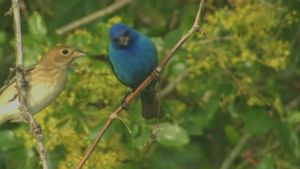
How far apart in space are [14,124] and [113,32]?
2.03m

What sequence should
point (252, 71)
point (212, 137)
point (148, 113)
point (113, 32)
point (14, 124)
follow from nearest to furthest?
point (113, 32), point (148, 113), point (252, 71), point (14, 124), point (212, 137)

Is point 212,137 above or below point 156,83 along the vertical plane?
below

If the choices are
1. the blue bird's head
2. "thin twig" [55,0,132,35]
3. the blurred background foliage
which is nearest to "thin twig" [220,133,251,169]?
the blurred background foliage

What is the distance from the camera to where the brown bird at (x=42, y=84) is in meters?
6.85

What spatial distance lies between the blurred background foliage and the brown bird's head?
0.25 m

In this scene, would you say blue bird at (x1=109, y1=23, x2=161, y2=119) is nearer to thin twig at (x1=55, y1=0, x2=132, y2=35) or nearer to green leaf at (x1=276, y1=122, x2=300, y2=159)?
green leaf at (x1=276, y1=122, x2=300, y2=159)

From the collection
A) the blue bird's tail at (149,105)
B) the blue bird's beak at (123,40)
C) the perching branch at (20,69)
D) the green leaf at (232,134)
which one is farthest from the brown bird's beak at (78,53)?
the green leaf at (232,134)

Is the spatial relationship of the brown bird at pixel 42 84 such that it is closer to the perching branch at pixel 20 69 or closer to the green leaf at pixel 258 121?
the perching branch at pixel 20 69

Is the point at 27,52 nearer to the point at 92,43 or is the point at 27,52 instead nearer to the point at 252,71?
the point at 92,43

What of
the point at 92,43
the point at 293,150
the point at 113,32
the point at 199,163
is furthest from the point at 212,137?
the point at 113,32

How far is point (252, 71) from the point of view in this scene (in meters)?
7.97

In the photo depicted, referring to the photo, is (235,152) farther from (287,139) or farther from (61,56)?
(61,56)

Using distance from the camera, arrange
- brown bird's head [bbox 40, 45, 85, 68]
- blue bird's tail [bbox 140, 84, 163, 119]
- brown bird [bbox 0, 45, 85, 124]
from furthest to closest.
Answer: blue bird's tail [bbox 140, 84, 163, 119], brown bird's head [bbox 40, 45, 85, 68], brown bird [bbox 0, 45, 85, 124]

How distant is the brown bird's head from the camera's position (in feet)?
23.3
